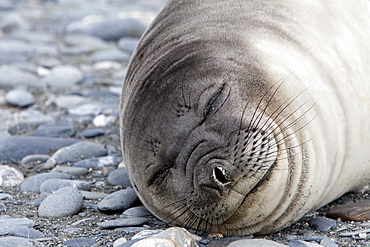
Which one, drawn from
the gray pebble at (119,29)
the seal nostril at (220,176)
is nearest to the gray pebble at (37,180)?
the seal nostril at (220,176)

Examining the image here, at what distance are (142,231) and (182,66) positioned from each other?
0.94m

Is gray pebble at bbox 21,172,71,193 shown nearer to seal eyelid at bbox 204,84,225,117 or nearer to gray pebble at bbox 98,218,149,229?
gray pebble at bbox 98,218,149,229

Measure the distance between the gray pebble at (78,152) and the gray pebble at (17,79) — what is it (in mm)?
2206

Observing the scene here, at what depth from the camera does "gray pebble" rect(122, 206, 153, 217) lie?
387 centimetres

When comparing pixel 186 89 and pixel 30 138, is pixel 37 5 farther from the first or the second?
pixel 186 89

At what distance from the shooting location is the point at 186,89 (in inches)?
136

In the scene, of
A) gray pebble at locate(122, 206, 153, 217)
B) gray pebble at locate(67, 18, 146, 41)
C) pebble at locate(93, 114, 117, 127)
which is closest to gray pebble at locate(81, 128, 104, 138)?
pebble at locate(93, 114, 117, 127)

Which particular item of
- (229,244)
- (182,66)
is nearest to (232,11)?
(182,66)

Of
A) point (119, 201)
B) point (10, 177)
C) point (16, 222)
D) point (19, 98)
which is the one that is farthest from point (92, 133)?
point (16, 222)

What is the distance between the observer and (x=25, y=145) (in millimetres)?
5266

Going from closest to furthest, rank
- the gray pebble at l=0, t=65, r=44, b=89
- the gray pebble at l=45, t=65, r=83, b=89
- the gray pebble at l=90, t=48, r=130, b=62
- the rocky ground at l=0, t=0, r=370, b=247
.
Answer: the rocky ground at l=0, t=0, r=370, b=247 < the gray pebble at l=0, t=65, r=44, b=89 < the gray pebble at l=45, t=65, r=83, b=89 < the gray pebble at l=90, t=48, r=130, b=62

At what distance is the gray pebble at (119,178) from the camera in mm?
4504

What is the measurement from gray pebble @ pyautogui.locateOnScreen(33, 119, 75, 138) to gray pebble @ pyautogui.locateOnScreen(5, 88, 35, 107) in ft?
2.38

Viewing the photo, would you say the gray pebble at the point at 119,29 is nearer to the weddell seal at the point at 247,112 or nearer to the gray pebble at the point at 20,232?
the weddell seal at the point at 247,112
